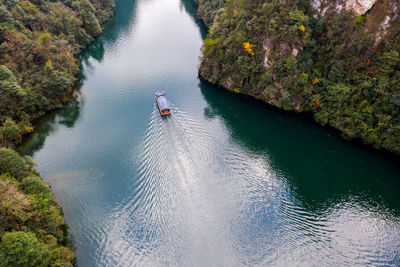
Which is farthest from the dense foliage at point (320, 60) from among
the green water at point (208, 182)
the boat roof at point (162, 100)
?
the boat roof at point (162, 100)

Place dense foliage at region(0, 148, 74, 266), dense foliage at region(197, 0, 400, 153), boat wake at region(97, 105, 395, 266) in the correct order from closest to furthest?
dense foliage at region(0, 148, 74, 266) < boat wake at region(97, 105, 395, 266) < dense foliage at region(197, 0, 400, 153)

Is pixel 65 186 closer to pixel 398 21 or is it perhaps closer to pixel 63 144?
pixel 63 144

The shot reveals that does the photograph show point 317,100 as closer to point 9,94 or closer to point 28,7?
point 9,94

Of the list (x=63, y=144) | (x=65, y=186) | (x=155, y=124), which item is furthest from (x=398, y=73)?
(x=63, y=144)

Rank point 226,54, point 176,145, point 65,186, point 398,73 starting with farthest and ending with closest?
point 226,54 < point 176,145 < point 398,73 < point 65,186

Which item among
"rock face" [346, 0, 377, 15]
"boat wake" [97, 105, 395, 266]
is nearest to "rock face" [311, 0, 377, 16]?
"rock face" [346, 0, 377, 15]

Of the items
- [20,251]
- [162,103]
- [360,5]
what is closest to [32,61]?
[162,103]

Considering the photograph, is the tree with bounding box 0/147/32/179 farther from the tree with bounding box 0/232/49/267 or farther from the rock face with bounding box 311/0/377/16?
the rock face with bounding box 311/0/377/16
